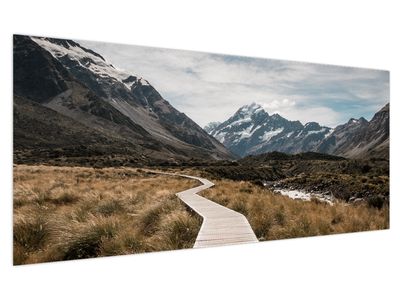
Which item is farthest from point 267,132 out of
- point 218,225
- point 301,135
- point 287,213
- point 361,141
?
point 218,225

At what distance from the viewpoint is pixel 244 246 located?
347 inches

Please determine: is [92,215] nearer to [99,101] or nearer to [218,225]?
[218,225]

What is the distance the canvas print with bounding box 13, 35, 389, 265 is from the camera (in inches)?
320

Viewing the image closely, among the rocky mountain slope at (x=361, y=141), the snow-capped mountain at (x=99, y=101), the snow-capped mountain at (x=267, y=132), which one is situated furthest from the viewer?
the rocky mountain slope at (x=361, y=141)

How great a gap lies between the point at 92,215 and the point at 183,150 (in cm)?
422

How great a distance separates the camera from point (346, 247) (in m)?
10.6

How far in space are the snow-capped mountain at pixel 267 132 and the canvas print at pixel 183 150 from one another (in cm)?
5

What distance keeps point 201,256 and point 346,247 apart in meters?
3.65

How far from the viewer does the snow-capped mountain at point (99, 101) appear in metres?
8.45

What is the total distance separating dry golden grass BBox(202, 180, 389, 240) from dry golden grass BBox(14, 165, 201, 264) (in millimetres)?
1458

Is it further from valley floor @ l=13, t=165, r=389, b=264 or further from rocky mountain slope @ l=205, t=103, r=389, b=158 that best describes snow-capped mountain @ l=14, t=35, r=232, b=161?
valley floor @ l=13, t=165, r=389, b=264

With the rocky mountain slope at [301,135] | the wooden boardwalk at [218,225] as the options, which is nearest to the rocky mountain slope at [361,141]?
the rocky mountain slope at [301,135]

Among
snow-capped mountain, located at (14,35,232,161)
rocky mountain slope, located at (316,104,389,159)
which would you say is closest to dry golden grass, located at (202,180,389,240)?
snow-capped mountain, located at (14,35,232,161)

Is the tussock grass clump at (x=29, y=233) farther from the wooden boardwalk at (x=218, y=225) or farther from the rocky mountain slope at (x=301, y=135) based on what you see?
the rocky mountain slope at (x=301, y=135)
